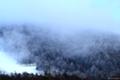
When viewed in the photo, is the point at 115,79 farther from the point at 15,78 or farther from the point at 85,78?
the point at 15,78

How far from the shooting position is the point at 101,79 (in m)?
146

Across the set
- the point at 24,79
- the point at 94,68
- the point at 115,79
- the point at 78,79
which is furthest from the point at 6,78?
the point at 94,68

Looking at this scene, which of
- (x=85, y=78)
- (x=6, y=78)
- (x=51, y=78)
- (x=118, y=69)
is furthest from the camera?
(x=118, y=69)

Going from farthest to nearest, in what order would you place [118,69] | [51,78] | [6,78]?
1. [118,69]
2. [51,78]
3. [6,78]

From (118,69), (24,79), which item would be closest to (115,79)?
(24,79)

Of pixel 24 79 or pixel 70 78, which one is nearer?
pixel 24 79

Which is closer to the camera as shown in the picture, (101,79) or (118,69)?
(101,79)

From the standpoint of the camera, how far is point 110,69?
194 meters

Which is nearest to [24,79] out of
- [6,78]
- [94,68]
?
[6,78]

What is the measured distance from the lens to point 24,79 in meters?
136

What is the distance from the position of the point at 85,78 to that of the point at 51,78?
1785 centimetres

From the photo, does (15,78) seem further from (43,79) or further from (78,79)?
(78,79)

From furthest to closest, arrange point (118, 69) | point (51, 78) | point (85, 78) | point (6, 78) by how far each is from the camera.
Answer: point (118, 69) < point (85, 78) < point (51, 78) < point (6, 78)

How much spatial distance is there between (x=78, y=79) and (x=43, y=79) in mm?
15549
